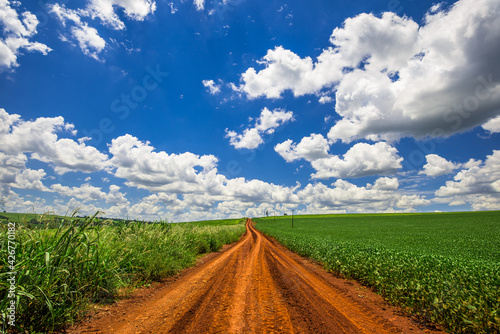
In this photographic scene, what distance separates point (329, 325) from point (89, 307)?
20.3 ft

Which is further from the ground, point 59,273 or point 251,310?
point 59,273

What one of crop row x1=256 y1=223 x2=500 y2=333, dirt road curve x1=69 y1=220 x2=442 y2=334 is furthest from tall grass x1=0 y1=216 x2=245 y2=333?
crop row x1=256 y1=223 x2=500 y2=333

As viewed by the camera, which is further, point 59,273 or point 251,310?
point 251,310

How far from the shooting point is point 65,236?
4.97 m

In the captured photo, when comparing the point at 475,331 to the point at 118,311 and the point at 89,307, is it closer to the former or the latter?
the point at 118,311

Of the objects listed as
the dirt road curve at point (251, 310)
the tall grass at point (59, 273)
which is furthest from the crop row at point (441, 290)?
the tall grass at point (59, 273)

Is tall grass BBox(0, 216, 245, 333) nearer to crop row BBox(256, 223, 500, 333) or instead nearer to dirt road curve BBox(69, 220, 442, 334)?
dirt road curve BBox(69, 220, 442, 334)

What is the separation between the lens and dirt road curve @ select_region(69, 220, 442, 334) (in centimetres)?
498

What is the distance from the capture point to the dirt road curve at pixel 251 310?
498 cm

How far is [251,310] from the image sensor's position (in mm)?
5984

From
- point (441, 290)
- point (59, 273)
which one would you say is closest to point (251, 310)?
point (59, 273)

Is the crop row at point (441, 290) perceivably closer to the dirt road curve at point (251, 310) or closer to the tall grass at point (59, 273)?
the dirt road curve at point (251, 310)

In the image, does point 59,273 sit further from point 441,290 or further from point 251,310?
point 441,290

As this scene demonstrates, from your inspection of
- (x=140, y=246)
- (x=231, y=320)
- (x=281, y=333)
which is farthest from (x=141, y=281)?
(x=281, y=333)
